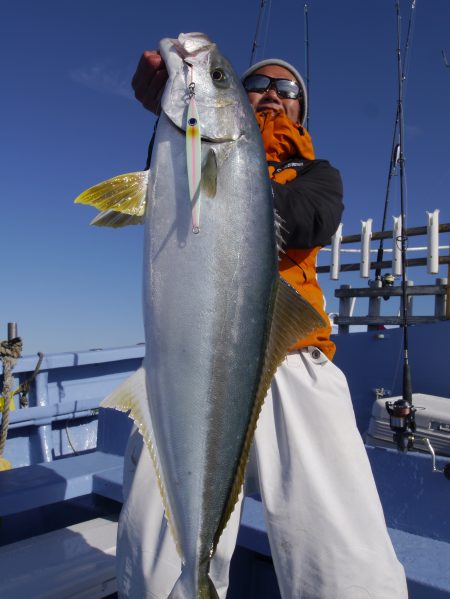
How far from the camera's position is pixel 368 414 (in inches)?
235

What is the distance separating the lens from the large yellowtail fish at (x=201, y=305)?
1539 millimetres

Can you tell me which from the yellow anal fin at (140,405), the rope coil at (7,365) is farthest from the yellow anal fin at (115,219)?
the rope coil at (7,365)

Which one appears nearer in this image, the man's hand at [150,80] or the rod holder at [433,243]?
the man's hand at [150,80]

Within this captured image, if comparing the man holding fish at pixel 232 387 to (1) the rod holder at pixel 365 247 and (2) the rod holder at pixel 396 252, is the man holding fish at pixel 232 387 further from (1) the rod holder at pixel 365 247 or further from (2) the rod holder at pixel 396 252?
(1) the rod holder at pixel 365 247

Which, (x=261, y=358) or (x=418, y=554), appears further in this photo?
(x=418, y=554)

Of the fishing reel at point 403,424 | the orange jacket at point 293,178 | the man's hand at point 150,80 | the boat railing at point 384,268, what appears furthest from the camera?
the boat railing at point 384,268

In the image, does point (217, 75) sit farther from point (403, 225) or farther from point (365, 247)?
point (365, 247)

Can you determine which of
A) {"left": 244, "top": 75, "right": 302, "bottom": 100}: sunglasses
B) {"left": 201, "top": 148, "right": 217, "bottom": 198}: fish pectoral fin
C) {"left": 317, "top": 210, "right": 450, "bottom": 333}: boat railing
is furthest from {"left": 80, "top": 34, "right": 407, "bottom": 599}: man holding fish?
{"left": 317, "top": 210, "right": 450, "bottom": 333}: boat railing

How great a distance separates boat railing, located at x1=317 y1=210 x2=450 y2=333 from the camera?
27.6 ft

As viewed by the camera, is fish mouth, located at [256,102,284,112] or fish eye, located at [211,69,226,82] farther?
fish mouth, located at [256,102,284,112]

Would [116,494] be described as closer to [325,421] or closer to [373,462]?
[373,462]

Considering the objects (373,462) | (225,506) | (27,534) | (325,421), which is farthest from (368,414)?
(225,506)

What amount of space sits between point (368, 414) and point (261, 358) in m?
4.73

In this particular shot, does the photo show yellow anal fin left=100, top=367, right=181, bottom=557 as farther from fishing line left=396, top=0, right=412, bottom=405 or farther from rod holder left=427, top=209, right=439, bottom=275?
rod holder left=427, top=209, right=439, bottom=275
